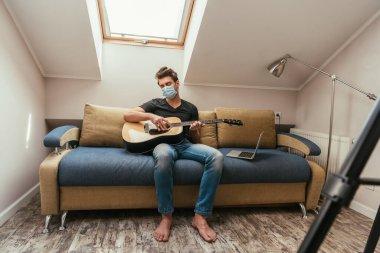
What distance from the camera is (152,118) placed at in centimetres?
180

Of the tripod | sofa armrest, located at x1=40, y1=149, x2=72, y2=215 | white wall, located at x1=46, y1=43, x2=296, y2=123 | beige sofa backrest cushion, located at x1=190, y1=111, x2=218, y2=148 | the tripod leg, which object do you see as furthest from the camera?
white wall, located at x1=46, y1=43, x2=296, y2=123

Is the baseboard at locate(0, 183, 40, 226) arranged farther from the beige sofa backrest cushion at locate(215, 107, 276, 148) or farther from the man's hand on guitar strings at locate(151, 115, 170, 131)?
the beige sofa backrest cushion at locate(215, 107, 276, 148)

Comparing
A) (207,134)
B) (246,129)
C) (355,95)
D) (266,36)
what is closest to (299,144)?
(246,129)

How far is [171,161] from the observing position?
1592mm

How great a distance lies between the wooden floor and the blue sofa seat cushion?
0.85 ft

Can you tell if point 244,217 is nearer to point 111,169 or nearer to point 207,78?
point 111,169

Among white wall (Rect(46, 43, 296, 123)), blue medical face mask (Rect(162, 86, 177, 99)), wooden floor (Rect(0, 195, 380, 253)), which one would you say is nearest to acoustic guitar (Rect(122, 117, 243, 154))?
blue medical face mask (Rect(162, 86, 177, 99))

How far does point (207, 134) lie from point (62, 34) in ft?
4.40

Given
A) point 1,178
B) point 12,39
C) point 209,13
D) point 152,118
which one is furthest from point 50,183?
point 209,13

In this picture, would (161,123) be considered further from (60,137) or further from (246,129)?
(246,129)

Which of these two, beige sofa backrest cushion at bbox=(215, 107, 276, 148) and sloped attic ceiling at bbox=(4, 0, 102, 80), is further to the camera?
beige sofa backrest cushion at bbox=(215, 107, 276, 148)

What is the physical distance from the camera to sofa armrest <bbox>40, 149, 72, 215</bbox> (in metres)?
1.49

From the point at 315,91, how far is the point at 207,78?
3.44 ft

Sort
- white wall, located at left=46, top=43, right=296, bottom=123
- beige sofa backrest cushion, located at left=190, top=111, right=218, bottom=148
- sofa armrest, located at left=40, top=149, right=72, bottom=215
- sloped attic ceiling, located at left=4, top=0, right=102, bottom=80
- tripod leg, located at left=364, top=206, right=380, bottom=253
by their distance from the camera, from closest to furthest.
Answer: tripod leg, located at left=364, top=206, right=380, bottom=253, sofa armrest, located at left=40, top=149, right=72, bottom=215, sloped attic ceiling, located at left=4, top=0, right=102, bottom=80, beige sofa backrest cushion, located at left=190, top=111, right=218, bottom=148, white wall, located at left=46, top=43, right=296, bottom=123
